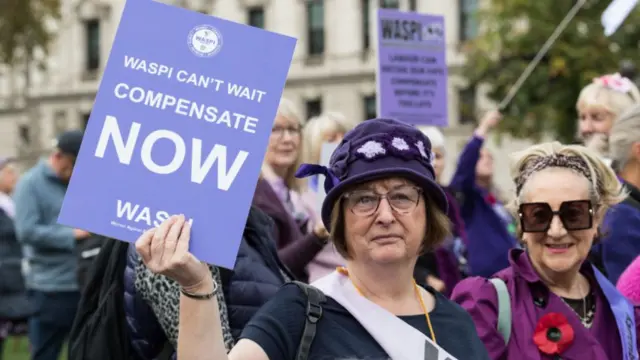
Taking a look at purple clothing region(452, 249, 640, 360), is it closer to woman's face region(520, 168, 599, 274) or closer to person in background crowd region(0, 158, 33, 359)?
woman's face region(520, 168, 599, 274)

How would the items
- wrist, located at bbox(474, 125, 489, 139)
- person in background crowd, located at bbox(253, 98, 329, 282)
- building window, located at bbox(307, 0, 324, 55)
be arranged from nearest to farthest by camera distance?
person in background crowd, located at bbox(253, 98, 329, 282)
wrist, located at bbox(474, 125, 489, 139)
building window, located at bbox(307, 0, 324, 55)

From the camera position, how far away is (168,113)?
117 inches

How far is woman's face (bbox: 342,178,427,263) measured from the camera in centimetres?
317

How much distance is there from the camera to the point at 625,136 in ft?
17.2

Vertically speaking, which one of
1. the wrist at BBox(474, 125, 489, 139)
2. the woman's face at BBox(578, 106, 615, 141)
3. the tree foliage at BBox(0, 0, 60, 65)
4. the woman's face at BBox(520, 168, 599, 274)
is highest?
the tree foliage at BBox(0, 0, 60, 65)

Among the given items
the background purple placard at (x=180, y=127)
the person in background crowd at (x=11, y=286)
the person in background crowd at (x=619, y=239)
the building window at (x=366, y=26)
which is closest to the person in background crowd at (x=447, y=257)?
the person in background crowd at (x=619, y=239)

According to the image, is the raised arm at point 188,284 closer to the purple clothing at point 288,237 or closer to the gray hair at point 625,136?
the purple clothing at point 288,237

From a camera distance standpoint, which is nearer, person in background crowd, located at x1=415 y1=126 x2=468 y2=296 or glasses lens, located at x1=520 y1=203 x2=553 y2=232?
glasses lens, located at x1=520 y1=203 x2=553 y2=232

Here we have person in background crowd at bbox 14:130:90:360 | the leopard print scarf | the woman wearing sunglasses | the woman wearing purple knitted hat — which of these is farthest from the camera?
person in background crowd at bbox 14:130:90:360

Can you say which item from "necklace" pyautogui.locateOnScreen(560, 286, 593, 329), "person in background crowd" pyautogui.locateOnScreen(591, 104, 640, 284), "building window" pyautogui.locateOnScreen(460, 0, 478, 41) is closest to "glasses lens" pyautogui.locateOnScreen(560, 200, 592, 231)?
"necklace" pyautogui.locateOnScreen(560, 286, 593, 329)

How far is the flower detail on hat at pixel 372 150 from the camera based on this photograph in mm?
3166

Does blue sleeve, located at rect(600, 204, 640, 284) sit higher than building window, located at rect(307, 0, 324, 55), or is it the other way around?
building window, located at rect(307, 0, 324, 55)

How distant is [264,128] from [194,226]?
0.30 m

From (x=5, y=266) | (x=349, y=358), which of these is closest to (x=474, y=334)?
(x=349, y=358)
